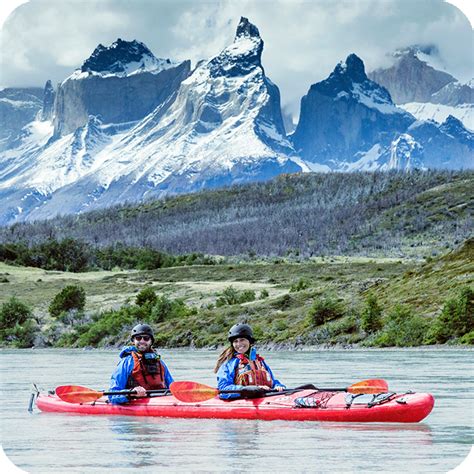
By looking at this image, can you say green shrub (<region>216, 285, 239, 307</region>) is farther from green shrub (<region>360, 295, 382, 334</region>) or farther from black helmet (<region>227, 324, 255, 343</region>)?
black helmet (<region>227, 324, 255, 343</region>)

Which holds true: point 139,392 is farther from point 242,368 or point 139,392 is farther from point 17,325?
point 17,325

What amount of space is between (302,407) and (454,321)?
91.4 feet

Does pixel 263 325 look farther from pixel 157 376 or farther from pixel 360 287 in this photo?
pixel 157 376

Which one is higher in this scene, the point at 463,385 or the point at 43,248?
the point at 43,248

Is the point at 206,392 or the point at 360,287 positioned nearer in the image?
the point at 206,392

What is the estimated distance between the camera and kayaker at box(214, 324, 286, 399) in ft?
71.9

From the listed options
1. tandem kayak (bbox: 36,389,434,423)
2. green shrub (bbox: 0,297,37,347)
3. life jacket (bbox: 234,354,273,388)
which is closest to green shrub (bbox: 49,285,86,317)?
green shrub (bbox: 0,297,37,347)

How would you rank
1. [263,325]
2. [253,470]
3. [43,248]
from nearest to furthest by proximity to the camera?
[253,470]
[263,325]
[43,248]

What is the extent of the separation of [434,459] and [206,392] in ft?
20.8

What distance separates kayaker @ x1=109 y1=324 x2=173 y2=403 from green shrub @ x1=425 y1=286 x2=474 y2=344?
2585 cm

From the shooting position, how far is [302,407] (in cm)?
2183

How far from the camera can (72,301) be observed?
81.7 m

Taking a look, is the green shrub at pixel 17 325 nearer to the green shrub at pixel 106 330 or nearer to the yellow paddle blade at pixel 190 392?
the green shrub at pixel 106 330

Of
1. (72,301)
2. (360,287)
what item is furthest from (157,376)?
(72,301)
